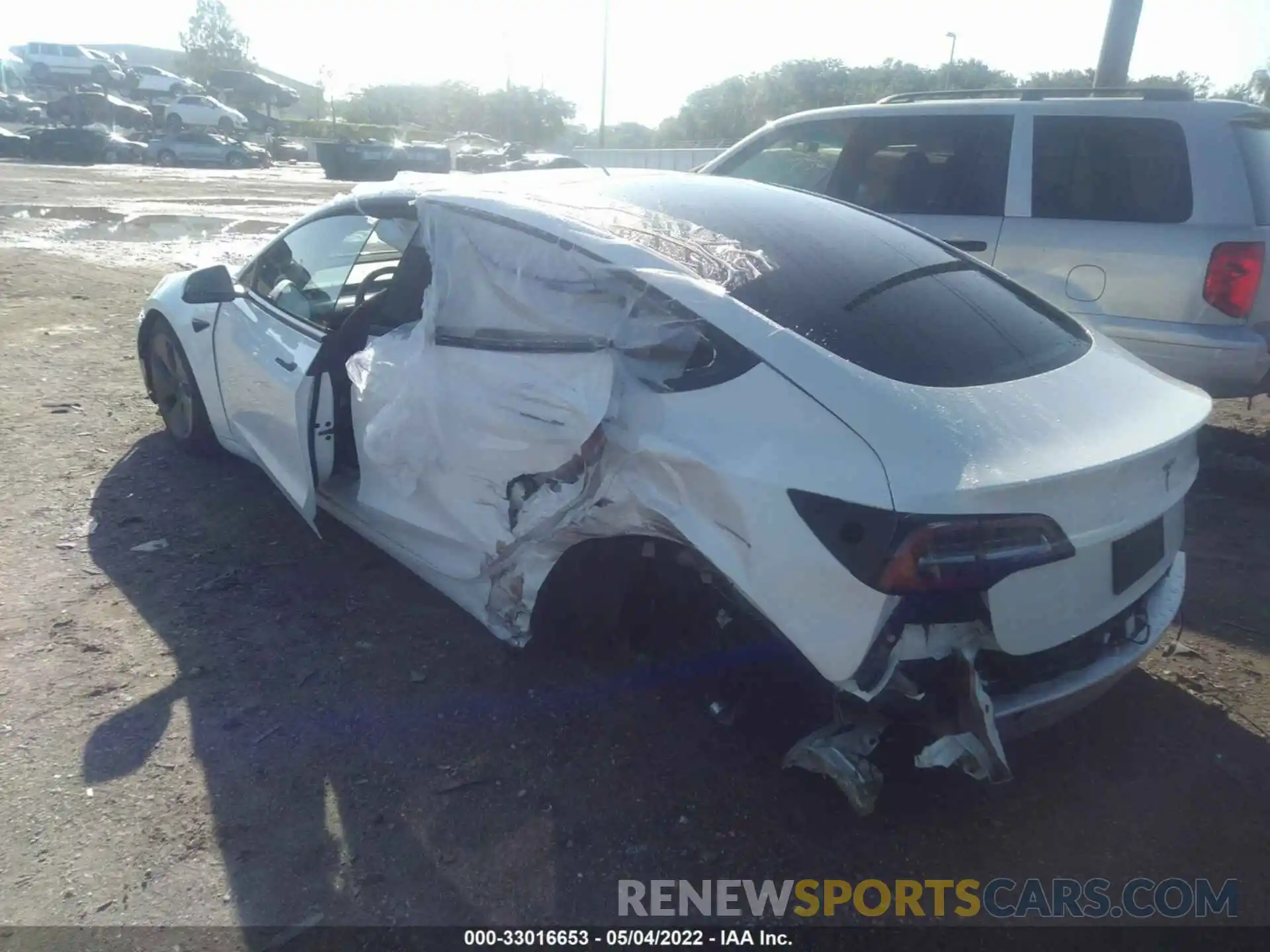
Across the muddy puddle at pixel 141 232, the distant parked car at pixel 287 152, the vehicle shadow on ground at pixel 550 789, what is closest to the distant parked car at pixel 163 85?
the distant parked car at pixel 287 152

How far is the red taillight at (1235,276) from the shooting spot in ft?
15.3

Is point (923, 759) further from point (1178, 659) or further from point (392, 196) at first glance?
point (392, 196)

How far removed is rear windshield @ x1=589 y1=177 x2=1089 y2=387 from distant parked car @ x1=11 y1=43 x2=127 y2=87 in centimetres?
6256

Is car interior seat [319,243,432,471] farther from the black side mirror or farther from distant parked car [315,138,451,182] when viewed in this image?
distant parked car [315,138,451,182]

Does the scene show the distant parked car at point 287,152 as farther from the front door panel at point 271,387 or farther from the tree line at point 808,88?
the front door panel at point 271,387

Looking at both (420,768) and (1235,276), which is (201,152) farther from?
(420,768)

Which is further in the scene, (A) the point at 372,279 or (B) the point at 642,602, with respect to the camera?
(A) the point at 372,279

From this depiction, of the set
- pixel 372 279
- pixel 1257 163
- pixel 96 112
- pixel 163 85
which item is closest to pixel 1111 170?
pixel 1257 163

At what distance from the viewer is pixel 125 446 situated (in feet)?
17.5

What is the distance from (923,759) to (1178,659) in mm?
1817

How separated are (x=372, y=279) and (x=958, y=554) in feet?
9.80

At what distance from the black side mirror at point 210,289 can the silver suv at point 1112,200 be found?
3.68 metres

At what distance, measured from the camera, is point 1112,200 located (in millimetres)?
5113

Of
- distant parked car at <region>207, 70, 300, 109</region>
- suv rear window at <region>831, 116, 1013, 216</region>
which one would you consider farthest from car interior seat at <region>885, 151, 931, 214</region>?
distant parked car at <region>207, 70, 300, 109</region>
